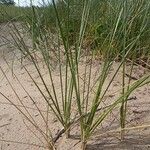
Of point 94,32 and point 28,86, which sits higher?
point 94,32

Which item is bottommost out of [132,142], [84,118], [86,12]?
[132,142]

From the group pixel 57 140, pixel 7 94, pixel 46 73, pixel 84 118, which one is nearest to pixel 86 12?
pixel 84 118

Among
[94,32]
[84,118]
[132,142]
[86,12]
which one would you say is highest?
[86,12]

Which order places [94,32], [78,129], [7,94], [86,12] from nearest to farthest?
[86,12] < [78,129] < [7,94] < [94,32]

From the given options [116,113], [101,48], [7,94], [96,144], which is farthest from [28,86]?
[96,144]

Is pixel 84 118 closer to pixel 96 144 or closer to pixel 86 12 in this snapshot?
pixel 96 144

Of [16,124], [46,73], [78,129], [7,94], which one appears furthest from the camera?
[46,73]

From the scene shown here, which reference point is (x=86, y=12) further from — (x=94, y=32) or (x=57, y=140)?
(x=94, y=32)

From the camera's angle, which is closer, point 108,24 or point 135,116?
point 135,116

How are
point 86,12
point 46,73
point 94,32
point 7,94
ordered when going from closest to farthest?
point 86,12 < point 7,94 < point 46,73 < point 94,32
